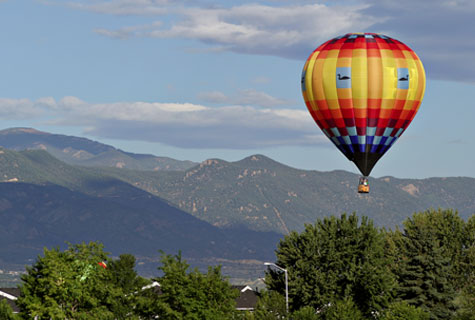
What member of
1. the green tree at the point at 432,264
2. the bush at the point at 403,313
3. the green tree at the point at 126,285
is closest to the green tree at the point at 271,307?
the bush at the point at 403,313

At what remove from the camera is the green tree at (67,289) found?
76312 millimetres

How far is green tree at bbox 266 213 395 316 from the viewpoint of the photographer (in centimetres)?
9812

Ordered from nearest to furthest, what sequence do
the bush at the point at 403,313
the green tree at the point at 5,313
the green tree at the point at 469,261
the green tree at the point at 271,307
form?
the green tree at the point at 5,313
the green tree at the point at 271,307
the bush at the point at 403,313
the green tree at the point at 469,261

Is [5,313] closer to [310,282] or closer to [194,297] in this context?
[194,297]

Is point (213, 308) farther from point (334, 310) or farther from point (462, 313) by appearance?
point (462, 313)

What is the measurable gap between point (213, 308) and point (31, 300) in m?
15.3

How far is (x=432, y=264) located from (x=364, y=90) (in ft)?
92.0

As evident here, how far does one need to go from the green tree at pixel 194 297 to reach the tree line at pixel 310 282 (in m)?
0.09

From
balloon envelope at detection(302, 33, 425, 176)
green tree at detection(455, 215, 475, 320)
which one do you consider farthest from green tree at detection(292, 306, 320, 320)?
green tree at detection(455, 215, 475, 320)

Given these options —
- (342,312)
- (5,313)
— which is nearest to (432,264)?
(342,312)

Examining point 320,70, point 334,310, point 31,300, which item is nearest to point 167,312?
point 31,300

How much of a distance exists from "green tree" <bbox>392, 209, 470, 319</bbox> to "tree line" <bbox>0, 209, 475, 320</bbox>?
13cm

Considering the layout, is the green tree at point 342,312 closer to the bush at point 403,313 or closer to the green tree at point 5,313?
the bush at point 403,313

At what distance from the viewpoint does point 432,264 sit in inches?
4023
